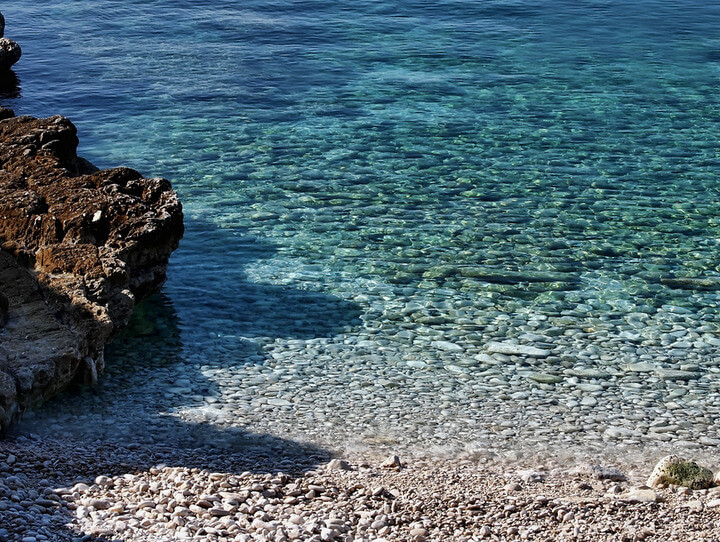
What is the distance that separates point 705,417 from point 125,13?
921 inches

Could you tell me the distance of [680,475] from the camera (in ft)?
21.8

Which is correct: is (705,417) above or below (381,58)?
below

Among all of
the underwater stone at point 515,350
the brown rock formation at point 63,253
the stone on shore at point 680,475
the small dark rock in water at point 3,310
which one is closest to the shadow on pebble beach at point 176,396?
the brown rock formation at point 63,253

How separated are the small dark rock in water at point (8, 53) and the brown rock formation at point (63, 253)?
10.1 m

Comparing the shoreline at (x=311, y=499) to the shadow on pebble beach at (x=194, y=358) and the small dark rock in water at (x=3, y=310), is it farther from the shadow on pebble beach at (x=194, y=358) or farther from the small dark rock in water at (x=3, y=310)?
the small dark rock in water at (x=3, y=310)

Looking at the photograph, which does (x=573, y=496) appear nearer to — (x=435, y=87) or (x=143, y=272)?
(x=143, y=272)

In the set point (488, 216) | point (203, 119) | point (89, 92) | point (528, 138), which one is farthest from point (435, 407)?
point (89, 92)

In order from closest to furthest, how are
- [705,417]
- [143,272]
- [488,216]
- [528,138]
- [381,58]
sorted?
[705,417]
[143,272]
[488,216]
[528,138]
[381,58]

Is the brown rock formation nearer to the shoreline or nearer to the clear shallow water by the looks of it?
the clear shallow water

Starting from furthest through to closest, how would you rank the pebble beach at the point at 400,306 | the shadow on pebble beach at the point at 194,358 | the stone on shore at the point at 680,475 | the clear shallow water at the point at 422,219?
the clear shallow water at the point at 422,219
the shadow on pebble beach at the point at 194,358
the stone on shore at the point at 680,475
the pebble beach at the point at 400,306

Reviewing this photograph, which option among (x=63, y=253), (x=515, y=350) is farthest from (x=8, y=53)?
(x=515, y=350)

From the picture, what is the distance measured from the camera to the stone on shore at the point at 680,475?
21.7 ft

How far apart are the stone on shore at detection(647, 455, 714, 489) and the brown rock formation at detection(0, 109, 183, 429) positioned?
16.1 ft

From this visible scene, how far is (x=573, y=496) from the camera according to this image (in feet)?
21.1
